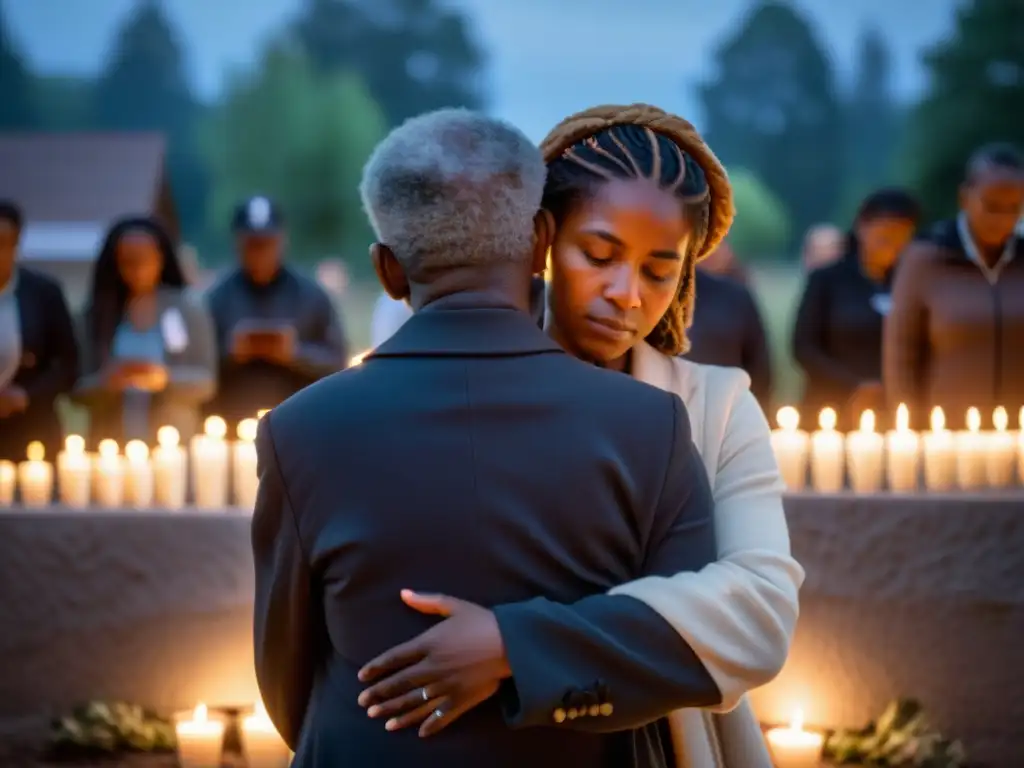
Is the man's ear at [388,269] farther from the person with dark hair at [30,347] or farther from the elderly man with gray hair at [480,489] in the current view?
the person with dark hair at [30,347]

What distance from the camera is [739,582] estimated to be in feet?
5.31

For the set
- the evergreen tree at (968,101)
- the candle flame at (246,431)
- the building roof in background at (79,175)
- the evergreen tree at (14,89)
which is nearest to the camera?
the candle flame at (246,431)

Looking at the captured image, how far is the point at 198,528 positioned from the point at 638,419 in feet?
8.32

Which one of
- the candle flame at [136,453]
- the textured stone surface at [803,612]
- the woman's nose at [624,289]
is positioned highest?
the woman's nose at [624,289]

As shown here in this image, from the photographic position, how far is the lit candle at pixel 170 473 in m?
3.95

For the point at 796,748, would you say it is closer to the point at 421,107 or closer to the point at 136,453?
the point at 136,453

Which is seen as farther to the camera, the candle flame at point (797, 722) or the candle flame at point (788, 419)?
the candle flame at point (788, 419)

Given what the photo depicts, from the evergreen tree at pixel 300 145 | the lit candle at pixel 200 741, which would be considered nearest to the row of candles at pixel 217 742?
the lit candle at pixel 200 741

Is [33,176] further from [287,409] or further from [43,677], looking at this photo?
[287,409]

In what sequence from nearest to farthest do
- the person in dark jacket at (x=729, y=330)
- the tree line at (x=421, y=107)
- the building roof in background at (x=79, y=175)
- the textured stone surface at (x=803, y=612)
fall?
1. the textured stone surface at (x=803, y=612)
2. the person in dark jacket at (x=729, y=330)
3. the building roof in background at (x=79, y=175)
4. the tree line at (x=421, y=107)

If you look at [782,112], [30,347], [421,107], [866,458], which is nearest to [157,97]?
[421,107]

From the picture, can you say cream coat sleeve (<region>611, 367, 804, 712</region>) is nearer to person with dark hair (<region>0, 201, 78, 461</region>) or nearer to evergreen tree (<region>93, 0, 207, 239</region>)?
person with dark hair (<region>0, 201, 78, 461</region>)

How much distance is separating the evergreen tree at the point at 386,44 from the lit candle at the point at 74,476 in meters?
17.5

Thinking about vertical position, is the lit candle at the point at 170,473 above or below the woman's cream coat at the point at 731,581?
below
